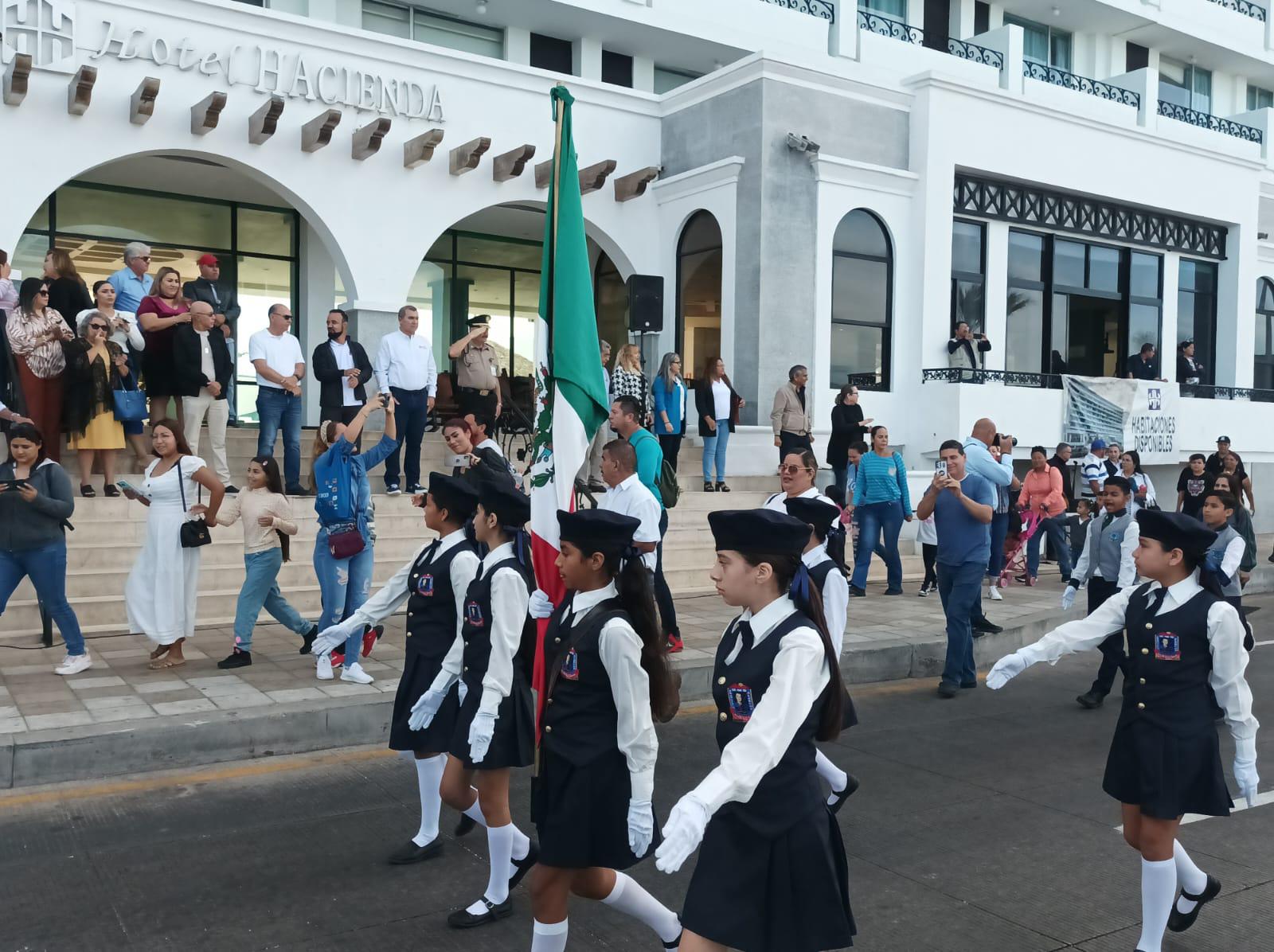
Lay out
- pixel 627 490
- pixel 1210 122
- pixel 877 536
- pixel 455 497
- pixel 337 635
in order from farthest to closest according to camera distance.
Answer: pixel 1210 122 < pixel 877 536 < pixel 627 490 < pixel 337 635 < pixel 455 497

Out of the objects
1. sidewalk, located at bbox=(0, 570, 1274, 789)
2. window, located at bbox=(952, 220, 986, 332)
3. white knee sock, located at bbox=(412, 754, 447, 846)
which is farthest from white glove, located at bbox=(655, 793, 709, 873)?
window, located at bbox=(952, 220, 986, 332)

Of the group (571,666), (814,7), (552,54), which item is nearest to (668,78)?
(552,54)

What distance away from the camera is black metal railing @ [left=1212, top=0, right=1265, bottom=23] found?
96.9 feet

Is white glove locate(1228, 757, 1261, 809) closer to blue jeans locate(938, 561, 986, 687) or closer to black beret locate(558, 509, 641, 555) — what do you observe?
black beret locate(558, 509, 641, 555)

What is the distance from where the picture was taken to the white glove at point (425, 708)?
468 cm

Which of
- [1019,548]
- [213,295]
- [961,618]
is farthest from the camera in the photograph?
[1019,548]

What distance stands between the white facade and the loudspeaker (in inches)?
63.2

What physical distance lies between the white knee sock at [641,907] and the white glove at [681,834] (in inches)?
52.1

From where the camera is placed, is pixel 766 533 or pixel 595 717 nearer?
pixel 766 533

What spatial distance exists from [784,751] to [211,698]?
5.45 metres

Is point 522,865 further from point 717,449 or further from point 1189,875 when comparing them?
point 717,449

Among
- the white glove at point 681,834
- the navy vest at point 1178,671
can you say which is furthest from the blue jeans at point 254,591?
the white glove at point 681,834

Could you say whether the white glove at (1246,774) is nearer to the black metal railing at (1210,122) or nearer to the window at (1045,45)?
the window at (1045,45)

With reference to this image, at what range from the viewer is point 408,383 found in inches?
505
